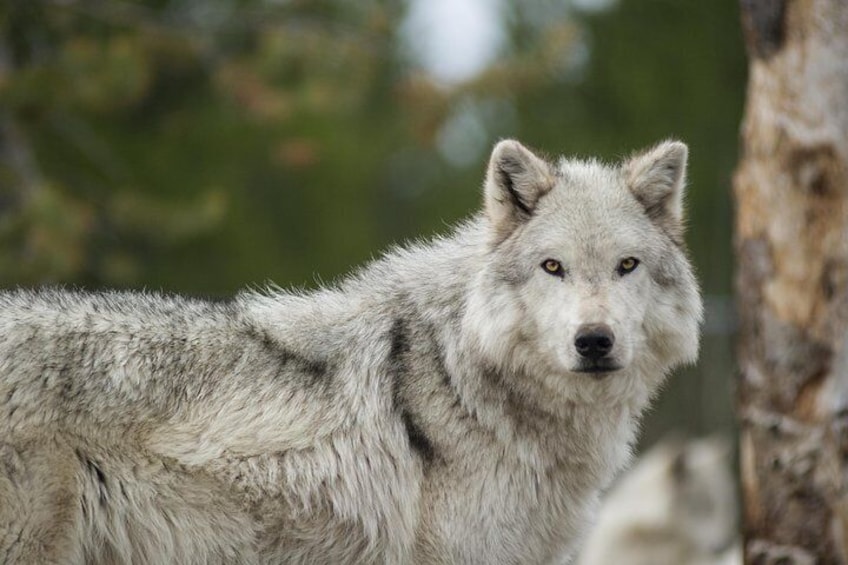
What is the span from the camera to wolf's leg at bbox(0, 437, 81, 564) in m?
5.41

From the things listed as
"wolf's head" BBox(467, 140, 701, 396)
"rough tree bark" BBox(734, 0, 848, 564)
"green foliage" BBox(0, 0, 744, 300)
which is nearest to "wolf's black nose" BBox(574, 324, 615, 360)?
"wolf's head" BBox(467, 140, 701, 396)

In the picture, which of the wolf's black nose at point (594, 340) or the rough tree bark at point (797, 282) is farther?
the rough tree bark at point (797, 282)

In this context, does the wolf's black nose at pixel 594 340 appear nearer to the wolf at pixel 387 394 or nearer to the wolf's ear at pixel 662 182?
the wolf at pixel 387 394

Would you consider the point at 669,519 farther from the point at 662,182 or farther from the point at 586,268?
the point at 586,268

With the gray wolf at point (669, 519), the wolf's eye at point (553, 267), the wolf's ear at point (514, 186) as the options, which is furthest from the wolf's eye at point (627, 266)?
the gray wolf at point (669, 519)

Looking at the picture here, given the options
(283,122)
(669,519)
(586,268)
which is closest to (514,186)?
(586,268)

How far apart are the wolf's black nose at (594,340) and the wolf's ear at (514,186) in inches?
31.0

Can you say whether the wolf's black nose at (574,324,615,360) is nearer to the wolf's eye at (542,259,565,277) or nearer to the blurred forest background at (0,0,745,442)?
the wolf's eye at (542,259,565,277)

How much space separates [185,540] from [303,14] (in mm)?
11039

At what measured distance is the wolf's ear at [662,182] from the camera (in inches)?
246

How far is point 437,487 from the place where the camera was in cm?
595

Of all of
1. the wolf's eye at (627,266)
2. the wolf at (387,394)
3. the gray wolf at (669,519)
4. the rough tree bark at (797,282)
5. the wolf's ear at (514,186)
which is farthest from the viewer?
the gray wolf at (669,519)

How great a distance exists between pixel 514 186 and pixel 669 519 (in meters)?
5.19

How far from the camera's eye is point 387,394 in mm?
6121
